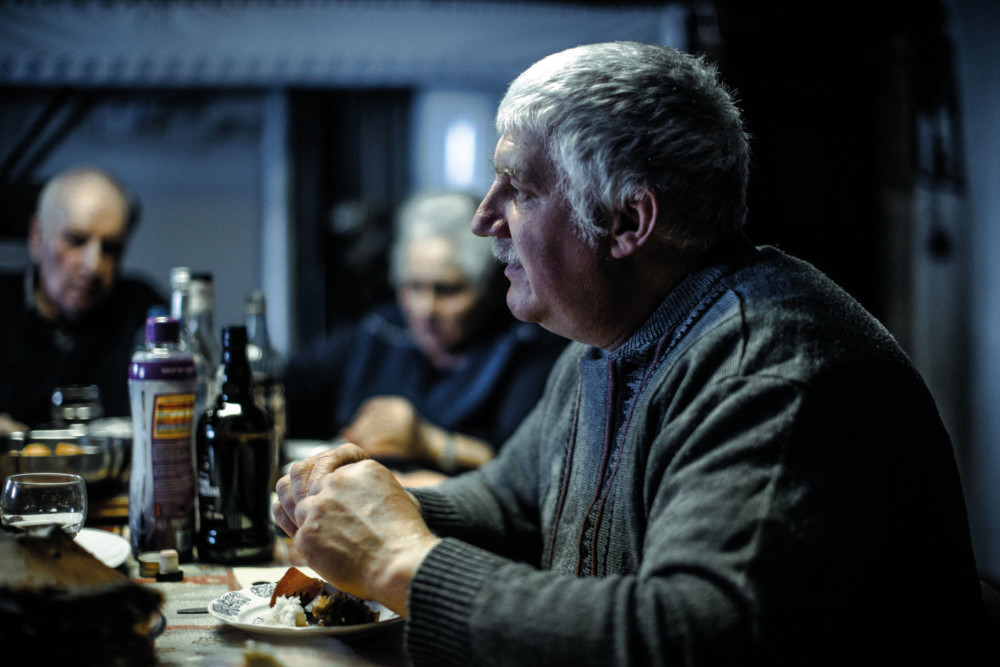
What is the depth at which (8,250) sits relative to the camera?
3002mm

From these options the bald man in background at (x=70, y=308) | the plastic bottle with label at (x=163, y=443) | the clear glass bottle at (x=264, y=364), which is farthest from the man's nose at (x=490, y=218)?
the bald man in background at (x=70, y=308)

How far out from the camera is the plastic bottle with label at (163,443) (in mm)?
1101

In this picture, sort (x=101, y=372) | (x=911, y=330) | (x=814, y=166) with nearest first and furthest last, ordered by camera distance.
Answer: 1. (x=101, y=372)
2. (x=814, y=166)
3. (x=911, y=330)

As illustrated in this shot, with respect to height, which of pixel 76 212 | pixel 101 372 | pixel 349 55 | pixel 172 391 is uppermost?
pixel 349 55

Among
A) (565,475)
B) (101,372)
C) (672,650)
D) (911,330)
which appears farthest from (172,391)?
(911,330)

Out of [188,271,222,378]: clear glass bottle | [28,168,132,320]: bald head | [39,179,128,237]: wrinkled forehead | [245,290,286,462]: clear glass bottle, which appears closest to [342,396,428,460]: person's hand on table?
[245,290,286,462]: clear glass bottle

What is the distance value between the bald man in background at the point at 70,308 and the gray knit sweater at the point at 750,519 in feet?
7.40

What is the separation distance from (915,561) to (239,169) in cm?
294

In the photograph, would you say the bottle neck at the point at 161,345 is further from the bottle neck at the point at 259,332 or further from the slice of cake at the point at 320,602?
the bottle neck at the point at 259,332

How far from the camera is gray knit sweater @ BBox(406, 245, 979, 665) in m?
0.69

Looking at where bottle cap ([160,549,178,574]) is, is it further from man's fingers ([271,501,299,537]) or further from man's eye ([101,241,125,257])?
man's eye ([101,241,125,257])

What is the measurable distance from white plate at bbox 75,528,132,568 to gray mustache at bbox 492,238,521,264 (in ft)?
2.11

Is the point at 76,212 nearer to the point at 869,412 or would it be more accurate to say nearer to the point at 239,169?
the point at 239,169

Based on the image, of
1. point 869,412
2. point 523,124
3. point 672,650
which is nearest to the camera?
point 672,650
